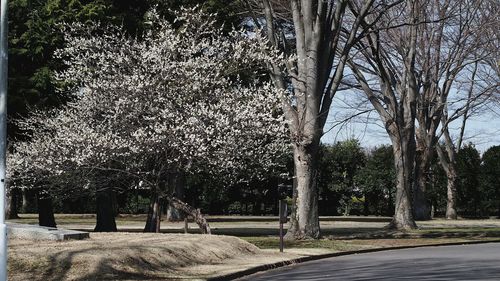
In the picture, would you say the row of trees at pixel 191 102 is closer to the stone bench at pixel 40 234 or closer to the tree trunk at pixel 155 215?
the tree trunk at pixel 155 215

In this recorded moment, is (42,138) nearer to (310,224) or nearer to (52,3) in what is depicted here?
(52,3)

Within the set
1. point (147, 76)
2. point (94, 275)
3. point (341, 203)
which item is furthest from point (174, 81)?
point (341, 203)

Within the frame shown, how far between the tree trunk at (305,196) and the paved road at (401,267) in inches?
179

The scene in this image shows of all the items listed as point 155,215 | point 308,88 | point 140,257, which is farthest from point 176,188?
point 140,257

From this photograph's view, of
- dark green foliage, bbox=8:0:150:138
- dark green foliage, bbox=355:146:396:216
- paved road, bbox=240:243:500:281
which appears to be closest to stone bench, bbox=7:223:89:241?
paved road, bbox=240:243:500:281

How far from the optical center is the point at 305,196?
30297mm

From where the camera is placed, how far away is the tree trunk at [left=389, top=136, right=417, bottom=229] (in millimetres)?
39344

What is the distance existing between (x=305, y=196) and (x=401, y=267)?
1097 centimetres

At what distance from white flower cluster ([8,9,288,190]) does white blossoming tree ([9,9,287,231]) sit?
4 centimetres

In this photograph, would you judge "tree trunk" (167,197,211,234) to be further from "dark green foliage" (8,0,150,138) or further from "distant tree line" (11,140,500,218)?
"distant tree line" (11,140,500,218)

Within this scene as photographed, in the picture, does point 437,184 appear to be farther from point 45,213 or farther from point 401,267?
point 401,267

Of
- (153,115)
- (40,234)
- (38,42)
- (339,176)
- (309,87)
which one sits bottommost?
(40,234)

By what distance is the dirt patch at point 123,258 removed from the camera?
15.3m

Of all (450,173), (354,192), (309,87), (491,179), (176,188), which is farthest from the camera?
(354,192)
